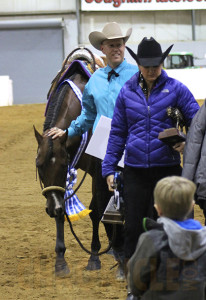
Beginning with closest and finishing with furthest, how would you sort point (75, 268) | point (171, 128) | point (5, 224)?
1. point (171, 128)
2. point (75, 268)
3. point (5, 224)

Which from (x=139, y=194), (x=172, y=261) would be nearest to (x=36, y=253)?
(x=139, y=194)

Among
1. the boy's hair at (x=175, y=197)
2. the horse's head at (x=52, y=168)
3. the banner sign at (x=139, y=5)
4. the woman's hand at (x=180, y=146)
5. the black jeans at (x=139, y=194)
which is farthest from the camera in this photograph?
the banner sign at (x=139, y=5)

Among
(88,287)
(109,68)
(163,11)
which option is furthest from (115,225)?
(163,11)

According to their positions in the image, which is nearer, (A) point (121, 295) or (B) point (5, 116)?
(A) point (121, 295)

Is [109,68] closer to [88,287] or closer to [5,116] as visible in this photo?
[88,287]

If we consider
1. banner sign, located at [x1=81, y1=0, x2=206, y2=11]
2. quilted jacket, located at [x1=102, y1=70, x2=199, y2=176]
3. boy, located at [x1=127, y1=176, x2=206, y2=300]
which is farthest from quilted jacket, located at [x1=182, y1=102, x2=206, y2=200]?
banner sign, located at [x1=81, y1=0, x2=206, y2=11]

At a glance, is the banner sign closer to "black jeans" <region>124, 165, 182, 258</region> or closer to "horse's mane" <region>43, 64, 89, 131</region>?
"horse's mane" <region>43, 64, 89, 131</region>

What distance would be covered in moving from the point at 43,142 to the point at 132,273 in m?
2.66

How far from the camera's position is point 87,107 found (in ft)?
17.3

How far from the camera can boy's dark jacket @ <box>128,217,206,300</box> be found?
2.72 m

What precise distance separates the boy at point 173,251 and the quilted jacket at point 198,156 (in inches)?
39.8

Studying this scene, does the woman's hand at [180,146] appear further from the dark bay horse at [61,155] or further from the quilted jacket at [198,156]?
the dark bay horse at [61,155]

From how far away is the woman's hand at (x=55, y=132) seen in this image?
5321mm

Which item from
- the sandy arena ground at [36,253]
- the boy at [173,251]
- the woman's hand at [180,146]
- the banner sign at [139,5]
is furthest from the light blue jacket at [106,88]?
the banner sign at [139,5]
